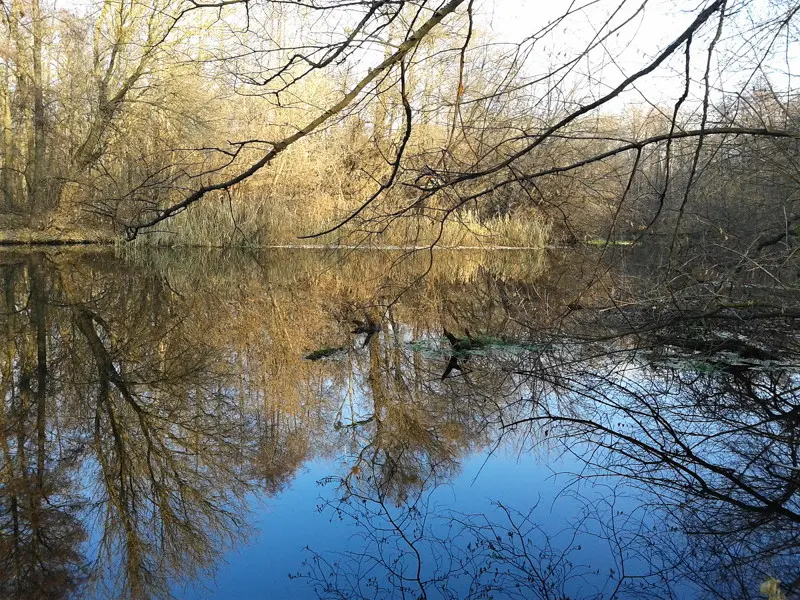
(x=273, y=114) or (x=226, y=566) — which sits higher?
(x=273, y=114)

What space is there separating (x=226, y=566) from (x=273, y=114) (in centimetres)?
1516

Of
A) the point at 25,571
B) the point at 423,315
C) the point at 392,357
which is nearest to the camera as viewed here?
the point at 25,571

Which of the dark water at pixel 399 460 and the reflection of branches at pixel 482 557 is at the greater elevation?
the dark water at pixel 399 460

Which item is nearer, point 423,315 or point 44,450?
point 44,450

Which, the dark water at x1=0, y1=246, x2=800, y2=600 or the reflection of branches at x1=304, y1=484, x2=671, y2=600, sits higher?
the dark water at x1=0, y1=246, x2=800, y2=600

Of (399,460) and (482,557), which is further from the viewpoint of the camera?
(399,460)

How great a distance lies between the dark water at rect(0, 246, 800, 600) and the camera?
177 centimetres

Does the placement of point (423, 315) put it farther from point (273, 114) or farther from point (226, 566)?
point (273, 114)

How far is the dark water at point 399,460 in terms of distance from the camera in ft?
5.80

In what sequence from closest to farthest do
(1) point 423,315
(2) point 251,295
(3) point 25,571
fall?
(3) point 25,571 → (1) point 423,315 → (2) point 251,295

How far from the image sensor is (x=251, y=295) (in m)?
6.87

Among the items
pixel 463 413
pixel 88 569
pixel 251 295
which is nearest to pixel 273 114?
pixel 251 295

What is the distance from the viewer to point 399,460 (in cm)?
254

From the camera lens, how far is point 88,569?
1766 mm
